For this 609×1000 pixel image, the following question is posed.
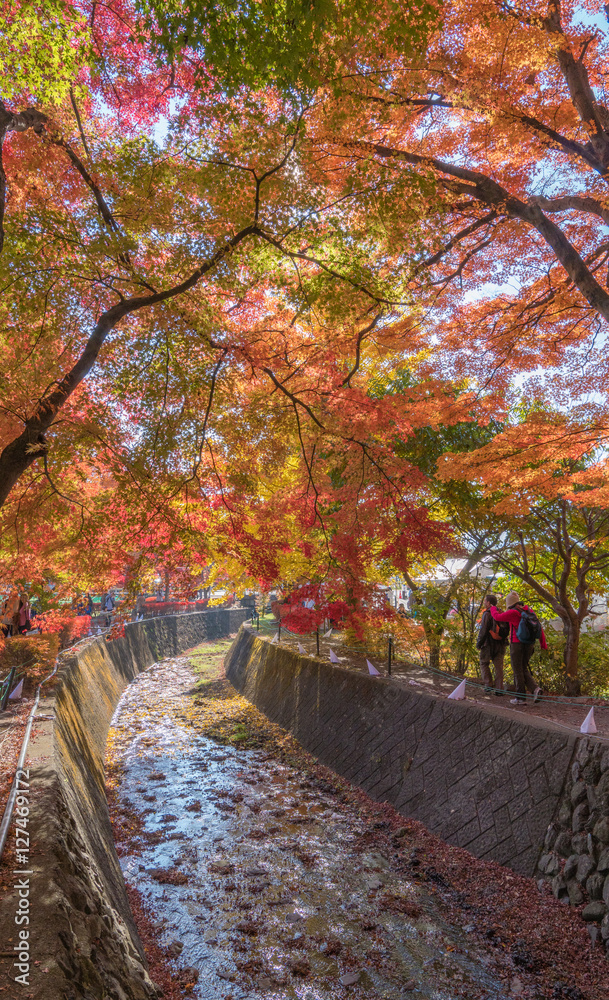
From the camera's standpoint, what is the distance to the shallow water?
4.50 meters

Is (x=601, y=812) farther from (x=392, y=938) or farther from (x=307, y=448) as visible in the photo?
(x=307, y=448)

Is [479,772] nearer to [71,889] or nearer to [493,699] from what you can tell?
[493,699]

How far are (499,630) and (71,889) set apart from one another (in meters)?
7.44

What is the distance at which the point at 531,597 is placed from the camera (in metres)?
12.0

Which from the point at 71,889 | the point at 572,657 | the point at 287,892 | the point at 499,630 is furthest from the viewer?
the point at 572,657

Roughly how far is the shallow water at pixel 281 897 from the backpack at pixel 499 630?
381 cm

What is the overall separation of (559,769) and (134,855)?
222 inches

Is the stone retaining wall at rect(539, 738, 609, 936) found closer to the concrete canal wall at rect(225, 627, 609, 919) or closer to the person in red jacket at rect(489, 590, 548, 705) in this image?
the concrete canal wall at rect(225, 627, 609, 919)

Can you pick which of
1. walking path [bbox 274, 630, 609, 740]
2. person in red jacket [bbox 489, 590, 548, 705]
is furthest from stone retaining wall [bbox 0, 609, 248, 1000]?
person in red jacket [bbox 489, 590, 548, 705]

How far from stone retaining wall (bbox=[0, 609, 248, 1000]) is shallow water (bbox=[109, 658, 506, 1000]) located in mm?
752

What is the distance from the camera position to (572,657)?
9938 millimetres

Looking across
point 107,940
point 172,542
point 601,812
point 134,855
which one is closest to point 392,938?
Answer: point 601,812

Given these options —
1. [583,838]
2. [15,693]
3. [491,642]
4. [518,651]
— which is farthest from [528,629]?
[15,693]

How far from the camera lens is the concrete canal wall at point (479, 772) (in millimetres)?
5082
